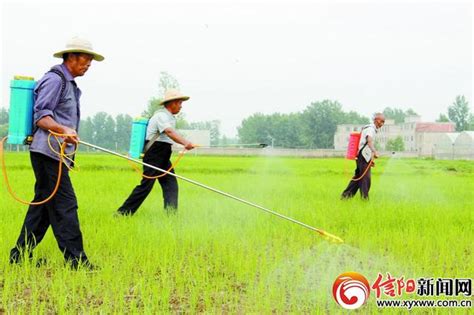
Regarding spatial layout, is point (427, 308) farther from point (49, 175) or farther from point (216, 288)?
point (49, 175)

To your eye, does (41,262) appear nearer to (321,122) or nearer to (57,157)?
(57,157)

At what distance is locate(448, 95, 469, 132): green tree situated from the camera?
75250mm

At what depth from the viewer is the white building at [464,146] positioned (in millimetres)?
37438

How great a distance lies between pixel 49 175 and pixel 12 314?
3.84 ft

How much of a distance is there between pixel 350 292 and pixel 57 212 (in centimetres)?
216

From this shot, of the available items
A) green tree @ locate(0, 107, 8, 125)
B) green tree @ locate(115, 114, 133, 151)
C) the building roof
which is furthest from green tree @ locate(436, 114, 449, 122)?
green tree @ locate(0, 107, 8, 125)

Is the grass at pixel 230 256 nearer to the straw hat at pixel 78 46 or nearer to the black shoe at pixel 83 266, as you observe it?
the black shoe at pixel 83 266

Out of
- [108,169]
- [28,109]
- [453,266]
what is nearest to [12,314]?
[28,109]

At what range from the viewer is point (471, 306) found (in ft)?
10.1

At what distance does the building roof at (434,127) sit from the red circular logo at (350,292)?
62987 mm

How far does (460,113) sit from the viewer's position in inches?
2972

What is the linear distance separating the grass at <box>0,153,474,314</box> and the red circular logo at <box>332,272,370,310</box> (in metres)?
0.05

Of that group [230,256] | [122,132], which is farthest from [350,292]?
[122,132]

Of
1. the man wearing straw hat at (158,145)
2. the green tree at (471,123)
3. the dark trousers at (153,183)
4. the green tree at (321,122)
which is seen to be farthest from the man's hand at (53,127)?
the green tree at (471,123)
